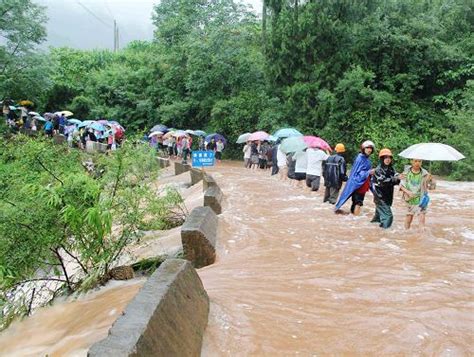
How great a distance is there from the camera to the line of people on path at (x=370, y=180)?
26.7 feet

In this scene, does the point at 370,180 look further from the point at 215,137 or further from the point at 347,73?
the point at 215,137

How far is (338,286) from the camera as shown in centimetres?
550

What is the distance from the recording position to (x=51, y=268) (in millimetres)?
6648

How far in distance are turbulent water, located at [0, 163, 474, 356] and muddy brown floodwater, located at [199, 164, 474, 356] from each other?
0.04 feet

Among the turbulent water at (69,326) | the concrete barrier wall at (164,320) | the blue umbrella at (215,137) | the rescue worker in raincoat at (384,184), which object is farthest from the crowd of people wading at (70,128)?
the concrete barrier wall at (164,320)

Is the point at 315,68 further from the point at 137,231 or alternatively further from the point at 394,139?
the point at 137,231

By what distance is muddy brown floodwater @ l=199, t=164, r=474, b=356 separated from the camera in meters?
4.07

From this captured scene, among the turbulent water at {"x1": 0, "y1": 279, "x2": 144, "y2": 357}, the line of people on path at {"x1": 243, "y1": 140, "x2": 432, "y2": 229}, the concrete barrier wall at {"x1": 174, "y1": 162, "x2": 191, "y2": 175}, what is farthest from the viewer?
the concrete barrier wall at {"x1": 174, "y1": 162, "x2": 191, "y2": 175}

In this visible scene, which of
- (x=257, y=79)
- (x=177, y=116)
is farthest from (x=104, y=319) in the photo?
(x=177, y=116)

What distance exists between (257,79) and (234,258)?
21120 millimetres

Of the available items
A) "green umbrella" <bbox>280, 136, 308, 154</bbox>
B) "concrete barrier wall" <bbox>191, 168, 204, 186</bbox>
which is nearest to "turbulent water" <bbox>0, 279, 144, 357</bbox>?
"green umbrella" <bbox>280, 136, 308, 154</bbox>

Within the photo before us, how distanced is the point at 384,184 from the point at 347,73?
47.0ft

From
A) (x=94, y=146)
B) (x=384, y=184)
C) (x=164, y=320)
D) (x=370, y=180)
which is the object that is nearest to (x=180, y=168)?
(x=94, y=146)

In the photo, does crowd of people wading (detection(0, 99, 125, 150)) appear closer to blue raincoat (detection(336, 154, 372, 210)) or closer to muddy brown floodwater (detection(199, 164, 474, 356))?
blue raincoat (detection(336, 154, 372, 210))
